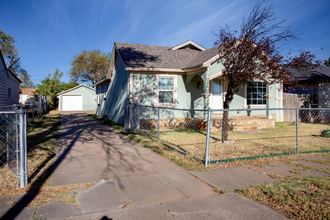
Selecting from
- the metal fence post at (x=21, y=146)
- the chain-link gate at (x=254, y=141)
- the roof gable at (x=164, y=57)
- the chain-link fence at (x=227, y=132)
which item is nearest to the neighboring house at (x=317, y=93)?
the chain-link fence at (x=227, y=132)

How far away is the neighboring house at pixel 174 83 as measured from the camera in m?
11.4

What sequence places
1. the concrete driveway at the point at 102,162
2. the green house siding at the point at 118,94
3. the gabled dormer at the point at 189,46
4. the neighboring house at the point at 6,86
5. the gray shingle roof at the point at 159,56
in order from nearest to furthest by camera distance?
the concrete driveway at the point at 102,162, the gray shingle roof at the point at 159,56, the green house siding at the point at 118,94, the neighboring house at the point at 6,86, the gabled dormer at the point at 189,46

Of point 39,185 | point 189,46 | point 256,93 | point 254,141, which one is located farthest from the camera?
point 189,46

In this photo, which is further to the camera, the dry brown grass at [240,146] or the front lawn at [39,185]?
the dry brown grass at [240,146]

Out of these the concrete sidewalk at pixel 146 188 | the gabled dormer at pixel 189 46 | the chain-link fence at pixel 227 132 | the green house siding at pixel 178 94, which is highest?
the gabled dormer at pixel 189 46

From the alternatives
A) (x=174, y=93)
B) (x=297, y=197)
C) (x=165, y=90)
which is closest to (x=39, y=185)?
(x=297, y=197)

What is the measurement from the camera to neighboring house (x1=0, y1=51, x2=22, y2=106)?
14.0m

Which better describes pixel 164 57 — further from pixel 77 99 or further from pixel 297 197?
pixel 77 99

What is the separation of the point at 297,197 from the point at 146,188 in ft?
8.15

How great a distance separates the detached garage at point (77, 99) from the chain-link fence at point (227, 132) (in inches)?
877

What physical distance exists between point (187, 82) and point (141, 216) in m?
9.96

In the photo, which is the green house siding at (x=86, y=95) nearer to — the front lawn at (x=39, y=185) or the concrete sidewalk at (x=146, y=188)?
the concrete sidewalk at (x=146, y=188)

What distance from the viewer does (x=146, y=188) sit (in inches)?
160

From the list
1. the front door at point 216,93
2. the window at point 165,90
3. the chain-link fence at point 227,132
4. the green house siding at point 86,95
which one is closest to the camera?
the chain-link fence at point 227,132
